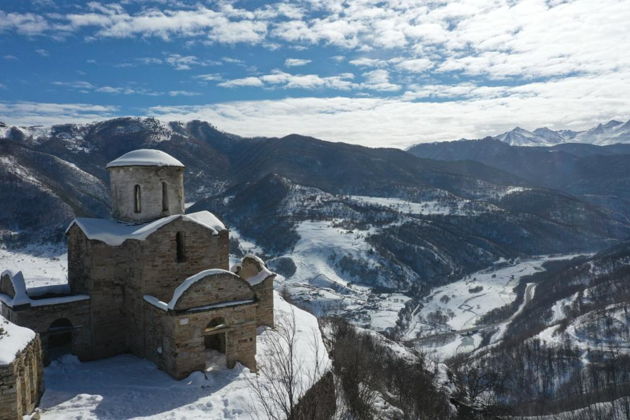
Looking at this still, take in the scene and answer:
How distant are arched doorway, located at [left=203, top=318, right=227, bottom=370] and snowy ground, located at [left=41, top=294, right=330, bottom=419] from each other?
130 cm

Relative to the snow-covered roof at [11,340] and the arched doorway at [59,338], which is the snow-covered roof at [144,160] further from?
the snow-covered roof at [11,340]

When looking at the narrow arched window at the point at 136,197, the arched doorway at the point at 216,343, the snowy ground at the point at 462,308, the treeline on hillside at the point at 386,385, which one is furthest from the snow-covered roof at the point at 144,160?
the snowy ground at the point at 462,308

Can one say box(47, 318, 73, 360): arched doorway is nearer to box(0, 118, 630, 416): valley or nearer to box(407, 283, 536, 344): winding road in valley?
box(0, 118, 630, 416): valley

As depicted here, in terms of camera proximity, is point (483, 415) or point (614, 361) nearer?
point (483, 415)

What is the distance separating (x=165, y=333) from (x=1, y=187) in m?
153

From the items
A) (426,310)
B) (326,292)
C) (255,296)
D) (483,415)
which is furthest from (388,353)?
(426,310)

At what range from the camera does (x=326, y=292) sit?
431 feet

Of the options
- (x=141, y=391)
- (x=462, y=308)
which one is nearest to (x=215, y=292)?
(x=141, y=391)

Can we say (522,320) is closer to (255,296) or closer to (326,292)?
(326,292)

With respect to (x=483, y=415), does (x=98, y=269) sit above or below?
above

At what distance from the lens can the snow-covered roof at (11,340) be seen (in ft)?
45.2

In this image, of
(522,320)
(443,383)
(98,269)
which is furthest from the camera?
(522,320)

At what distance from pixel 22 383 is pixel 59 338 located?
9.38m

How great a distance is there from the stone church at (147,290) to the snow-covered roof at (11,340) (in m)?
4.92
